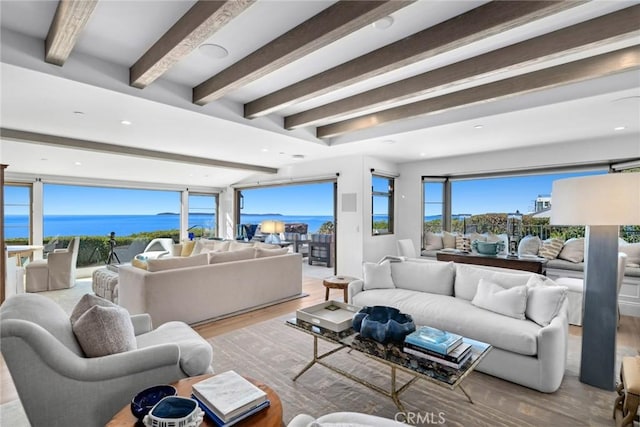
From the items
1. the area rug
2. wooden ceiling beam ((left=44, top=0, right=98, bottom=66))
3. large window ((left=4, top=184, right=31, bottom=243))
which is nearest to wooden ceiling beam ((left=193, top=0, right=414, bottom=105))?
wooden ceiling beam ((left=44, top=0, right=98, bottom=66))

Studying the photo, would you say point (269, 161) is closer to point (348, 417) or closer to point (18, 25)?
point (18, 25)

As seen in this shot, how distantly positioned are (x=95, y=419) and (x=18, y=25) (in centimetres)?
277

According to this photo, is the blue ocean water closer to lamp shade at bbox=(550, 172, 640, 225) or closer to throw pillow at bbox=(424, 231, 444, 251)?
throw pillow at bbox=(424, 231, 444, 251)

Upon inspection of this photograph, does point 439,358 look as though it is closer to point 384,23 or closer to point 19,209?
point 384,23

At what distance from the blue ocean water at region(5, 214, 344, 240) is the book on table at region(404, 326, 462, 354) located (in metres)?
8.27

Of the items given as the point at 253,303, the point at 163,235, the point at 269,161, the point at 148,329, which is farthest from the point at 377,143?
the point at 163,235

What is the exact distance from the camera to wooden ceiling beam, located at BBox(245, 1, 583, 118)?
187 cm

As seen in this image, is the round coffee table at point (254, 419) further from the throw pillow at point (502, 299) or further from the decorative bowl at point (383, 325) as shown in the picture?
the throw pillow at point (502, 299)

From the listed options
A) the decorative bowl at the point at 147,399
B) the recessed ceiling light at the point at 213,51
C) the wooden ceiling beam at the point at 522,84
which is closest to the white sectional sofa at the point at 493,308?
the wooden ceiling beam at the point at 522,84

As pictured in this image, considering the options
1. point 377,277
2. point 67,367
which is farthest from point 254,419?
point 377,277

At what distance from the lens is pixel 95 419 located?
1.50 meters

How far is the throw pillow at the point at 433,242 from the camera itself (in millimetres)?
6223

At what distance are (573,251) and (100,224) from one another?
34.5 ft

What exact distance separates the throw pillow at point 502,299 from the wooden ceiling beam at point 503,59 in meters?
1.90
